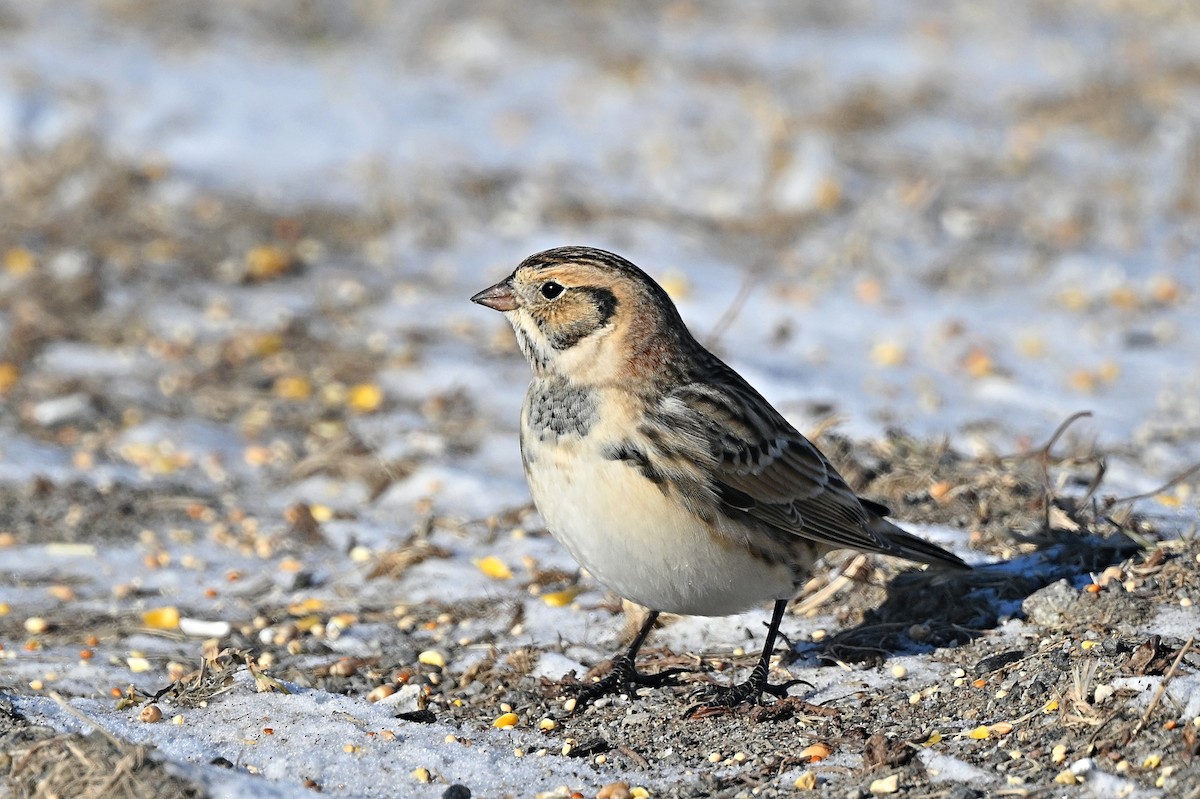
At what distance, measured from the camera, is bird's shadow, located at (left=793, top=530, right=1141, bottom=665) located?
5.12 meters

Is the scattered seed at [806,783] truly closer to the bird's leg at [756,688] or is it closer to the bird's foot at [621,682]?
the bird's leg at [756,688]

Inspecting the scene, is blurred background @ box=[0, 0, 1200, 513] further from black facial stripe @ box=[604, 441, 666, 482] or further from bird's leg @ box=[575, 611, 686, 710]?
black facial stripe @ box=[604, 441, 666, 482]

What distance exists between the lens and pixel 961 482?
20.4 feet

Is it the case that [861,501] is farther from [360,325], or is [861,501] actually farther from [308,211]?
[308,211]

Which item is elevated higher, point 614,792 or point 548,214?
point 548,214

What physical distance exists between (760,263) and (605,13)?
4736 millimetres

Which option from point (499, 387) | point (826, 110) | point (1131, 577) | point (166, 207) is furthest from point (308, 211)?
point (1131, 577)

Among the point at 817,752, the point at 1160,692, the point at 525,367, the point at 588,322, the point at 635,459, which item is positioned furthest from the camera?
the point at 525,367

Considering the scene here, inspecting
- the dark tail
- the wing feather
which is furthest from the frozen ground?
the wing feather

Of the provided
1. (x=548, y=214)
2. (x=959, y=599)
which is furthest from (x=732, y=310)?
(x=959, y=599)

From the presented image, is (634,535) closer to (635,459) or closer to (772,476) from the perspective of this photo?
(635,459)

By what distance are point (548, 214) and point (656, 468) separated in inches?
225

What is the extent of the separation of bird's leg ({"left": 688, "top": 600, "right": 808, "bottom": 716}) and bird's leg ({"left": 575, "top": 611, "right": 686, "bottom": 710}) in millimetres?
249

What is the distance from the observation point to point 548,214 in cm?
1005
